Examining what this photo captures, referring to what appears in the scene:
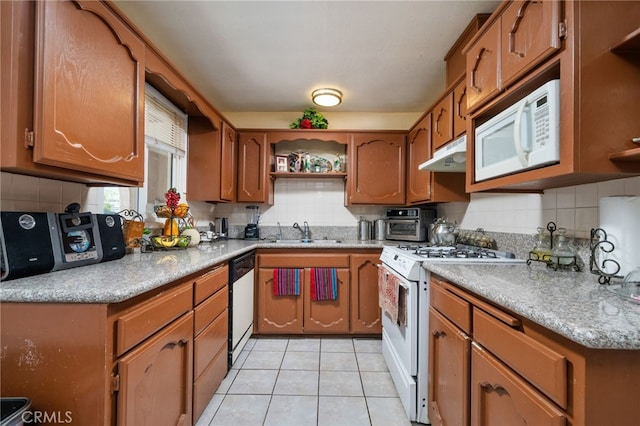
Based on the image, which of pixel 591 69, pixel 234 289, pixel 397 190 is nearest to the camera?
pixel 591 69

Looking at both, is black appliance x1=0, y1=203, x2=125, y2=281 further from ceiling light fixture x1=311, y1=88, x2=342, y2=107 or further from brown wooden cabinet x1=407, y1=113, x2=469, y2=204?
brown wooden cabinet x1=407, y1=113, x2=469, y2=204

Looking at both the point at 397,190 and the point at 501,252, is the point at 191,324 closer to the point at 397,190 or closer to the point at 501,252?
the point at 501,252

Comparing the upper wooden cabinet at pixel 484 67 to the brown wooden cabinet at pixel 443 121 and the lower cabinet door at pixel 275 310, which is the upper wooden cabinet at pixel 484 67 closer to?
the brown wooden cabinet at pixel 443 121

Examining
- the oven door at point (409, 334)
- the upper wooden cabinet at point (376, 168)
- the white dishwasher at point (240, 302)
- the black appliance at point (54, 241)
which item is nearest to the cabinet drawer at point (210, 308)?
the white dishwasher at point (240, 302)

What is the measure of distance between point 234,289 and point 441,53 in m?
2.34

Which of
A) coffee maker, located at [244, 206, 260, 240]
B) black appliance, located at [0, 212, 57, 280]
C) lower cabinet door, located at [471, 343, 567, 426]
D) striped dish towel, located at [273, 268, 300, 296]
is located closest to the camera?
lower cabinet door, located at [471, 343, 567, 426]

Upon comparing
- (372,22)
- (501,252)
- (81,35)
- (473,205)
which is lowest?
(501,252)

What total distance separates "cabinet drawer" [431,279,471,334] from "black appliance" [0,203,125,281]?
1.62 m

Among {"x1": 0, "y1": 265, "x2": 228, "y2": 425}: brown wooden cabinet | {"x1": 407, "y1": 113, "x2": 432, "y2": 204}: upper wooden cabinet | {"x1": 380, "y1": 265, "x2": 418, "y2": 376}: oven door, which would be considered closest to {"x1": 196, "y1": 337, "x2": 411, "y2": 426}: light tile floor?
{"x1": 380, "y1": 265, "x2": 418, "y2": 376}: oven door

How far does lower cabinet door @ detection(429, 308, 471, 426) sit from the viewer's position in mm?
1098

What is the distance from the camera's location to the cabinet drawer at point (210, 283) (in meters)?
1.43

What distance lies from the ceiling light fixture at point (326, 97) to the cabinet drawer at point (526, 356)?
223 centimetres

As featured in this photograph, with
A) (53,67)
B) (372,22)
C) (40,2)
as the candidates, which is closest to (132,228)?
(53,67)

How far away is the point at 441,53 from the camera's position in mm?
2053
